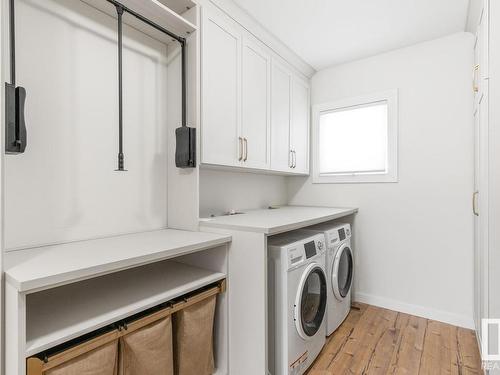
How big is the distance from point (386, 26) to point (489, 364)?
7.74ft

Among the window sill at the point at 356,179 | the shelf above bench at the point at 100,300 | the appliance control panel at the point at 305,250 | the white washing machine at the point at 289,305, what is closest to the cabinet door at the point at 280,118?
the window sill at the point at 356,179

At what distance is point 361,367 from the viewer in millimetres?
1760

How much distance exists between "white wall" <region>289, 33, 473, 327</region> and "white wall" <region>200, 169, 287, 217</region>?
2.57ft

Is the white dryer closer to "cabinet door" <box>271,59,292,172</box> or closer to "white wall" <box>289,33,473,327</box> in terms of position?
"white wall" <box>289,33,473,327</box>

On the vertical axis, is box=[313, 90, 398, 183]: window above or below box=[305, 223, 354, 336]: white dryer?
above

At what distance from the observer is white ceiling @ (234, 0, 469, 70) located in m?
1.93

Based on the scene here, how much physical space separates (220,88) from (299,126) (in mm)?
1202

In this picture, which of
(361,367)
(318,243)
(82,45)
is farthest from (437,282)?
(82,45)

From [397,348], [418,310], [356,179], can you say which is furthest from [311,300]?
[356,179]

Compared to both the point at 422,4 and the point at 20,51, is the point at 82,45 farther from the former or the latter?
the point at 422,4

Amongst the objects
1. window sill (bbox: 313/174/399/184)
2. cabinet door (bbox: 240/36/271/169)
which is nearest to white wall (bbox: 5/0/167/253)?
cabinet door (bbox: 240/36/271/169)

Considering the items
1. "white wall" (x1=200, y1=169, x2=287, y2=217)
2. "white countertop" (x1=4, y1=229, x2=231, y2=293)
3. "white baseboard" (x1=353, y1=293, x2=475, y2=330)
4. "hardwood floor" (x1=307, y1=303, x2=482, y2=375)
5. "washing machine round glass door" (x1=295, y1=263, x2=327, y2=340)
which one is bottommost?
"hardwood floor" (x1=307, y1=303, x2=482, y2=375)

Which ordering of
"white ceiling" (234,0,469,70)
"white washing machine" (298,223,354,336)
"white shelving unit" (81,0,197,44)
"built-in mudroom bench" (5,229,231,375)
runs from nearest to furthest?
"built-in mudroom bench" (5,229,231,375) → "white shelving unit" (81,0,197,44) → "white ceiling" (234,0,469,70) → "white washing machine" (298,223,354,336)

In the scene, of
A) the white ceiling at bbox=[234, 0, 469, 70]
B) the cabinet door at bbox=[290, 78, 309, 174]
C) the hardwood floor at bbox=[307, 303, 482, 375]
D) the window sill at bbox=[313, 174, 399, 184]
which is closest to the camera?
the hardwood floor at bbox=[307, 303, 482, 375]
